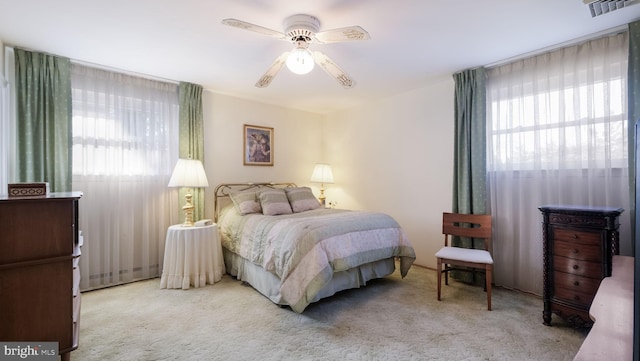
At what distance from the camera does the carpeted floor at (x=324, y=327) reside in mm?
2021

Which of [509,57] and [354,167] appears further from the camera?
[354,167]

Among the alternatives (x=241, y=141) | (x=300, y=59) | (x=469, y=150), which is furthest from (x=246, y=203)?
(x=469, y=150)

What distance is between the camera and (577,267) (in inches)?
87.7

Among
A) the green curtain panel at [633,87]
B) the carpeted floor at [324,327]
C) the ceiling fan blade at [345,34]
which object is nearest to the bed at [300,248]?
the carpeted floor at [324,327]

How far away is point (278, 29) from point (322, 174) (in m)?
2.84

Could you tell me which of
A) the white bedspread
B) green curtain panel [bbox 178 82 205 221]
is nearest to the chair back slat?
the white bedspread

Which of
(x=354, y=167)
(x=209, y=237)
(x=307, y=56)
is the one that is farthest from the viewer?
(x=354, y=167)

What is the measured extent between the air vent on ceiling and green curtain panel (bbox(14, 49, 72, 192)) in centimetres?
469

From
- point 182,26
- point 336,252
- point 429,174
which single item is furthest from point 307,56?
point 429,174

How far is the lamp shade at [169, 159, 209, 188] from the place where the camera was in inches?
133

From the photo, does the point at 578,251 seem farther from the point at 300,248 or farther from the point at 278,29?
the point at 278,29

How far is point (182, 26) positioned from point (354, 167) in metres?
3.37

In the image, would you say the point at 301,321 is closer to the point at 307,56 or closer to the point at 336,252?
the point at 336,252

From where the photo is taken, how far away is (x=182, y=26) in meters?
2.40
